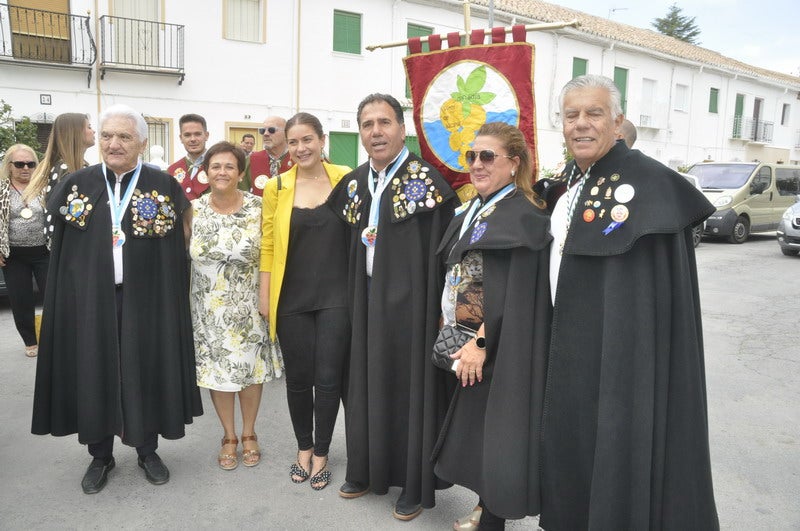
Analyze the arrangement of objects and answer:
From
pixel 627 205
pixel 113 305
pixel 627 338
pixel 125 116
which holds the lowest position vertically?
pixel 113 305

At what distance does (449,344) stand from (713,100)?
101 feet

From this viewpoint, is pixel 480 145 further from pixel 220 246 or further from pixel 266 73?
pixel 266 73

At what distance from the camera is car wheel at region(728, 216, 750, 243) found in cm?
1507

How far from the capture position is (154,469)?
3.65 m

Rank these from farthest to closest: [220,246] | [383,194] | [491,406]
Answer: [220,246]
[383,194]
[491,406]

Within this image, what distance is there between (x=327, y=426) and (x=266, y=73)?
1424cm

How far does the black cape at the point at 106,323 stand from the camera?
Result: 3338 mm

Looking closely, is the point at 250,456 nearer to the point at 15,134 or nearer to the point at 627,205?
the point at 627,205

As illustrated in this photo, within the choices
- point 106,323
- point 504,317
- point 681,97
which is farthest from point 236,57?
point 681,97

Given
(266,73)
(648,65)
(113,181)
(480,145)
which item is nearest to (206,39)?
(266,73)

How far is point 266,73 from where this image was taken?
1631 centimetres

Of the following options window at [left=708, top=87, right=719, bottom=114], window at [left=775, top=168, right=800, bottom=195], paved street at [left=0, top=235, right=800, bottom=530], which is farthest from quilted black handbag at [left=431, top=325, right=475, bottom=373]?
window at [left=708, top=87, right=719, bottom=114]

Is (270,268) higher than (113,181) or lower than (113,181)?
lower

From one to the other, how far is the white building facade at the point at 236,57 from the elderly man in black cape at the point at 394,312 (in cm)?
1294
